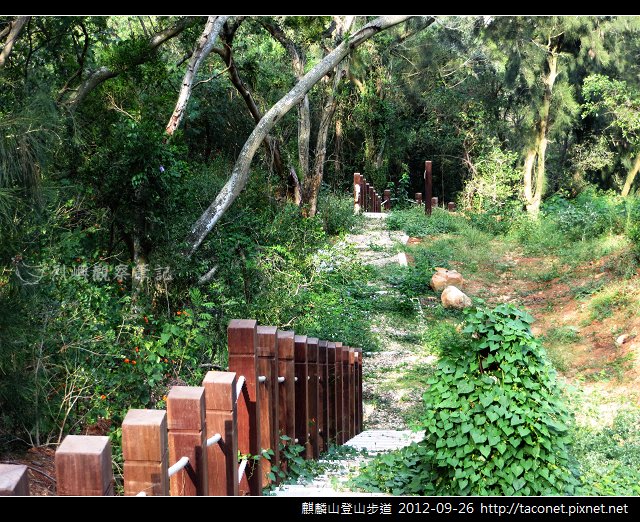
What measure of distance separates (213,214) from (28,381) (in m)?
5.34

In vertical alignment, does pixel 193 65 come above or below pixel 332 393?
above

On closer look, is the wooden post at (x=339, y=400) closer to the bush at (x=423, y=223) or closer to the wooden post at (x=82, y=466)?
the wooden post at (x=82, y=466)

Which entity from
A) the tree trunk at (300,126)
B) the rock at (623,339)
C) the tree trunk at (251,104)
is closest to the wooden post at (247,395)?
the rock at (623,339)

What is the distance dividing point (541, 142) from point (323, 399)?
1925cm

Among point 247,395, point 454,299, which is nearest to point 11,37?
point 247,395

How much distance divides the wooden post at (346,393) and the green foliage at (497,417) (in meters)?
2.62

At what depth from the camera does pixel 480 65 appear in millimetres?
25469

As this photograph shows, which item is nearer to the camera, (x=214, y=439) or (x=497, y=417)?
(x=214, y=439)

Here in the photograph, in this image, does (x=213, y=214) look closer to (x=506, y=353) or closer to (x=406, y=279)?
(x=406, y=279)

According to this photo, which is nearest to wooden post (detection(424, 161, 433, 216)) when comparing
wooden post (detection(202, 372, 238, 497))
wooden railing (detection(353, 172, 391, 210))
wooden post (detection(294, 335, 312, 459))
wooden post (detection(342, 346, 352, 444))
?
wooden railing (detection(353, 172, 391, 210))

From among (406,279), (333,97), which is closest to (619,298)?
(406,279)

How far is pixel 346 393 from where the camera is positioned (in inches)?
260

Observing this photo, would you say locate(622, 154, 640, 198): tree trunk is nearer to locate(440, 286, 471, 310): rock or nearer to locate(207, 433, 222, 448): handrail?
locate(440, 286, 471, 310): rock

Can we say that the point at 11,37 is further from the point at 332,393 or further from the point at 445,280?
the point at 445,280
